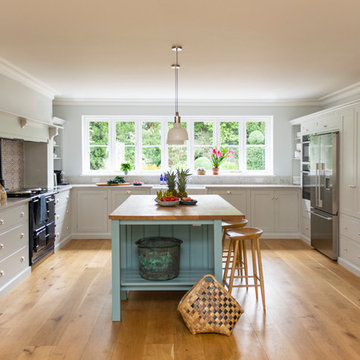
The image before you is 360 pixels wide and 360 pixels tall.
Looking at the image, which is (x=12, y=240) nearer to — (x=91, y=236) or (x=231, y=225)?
(x=231, y=225)

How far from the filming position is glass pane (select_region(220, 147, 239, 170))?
24.3 ft

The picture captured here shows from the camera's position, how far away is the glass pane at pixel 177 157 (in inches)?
291

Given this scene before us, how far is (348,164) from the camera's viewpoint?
4883mm

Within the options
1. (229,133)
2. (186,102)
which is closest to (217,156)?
(229,133)

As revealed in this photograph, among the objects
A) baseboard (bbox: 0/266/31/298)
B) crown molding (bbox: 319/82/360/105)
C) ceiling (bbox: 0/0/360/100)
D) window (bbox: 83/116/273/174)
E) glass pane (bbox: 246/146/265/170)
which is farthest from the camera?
glass pane (bbox: 246/146/265/170)

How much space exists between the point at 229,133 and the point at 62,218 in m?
3.53

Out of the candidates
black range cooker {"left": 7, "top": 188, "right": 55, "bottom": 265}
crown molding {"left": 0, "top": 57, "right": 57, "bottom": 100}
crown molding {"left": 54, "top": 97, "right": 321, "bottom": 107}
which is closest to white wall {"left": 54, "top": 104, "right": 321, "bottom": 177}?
crown molding {"left": 54, "top": 97, "right": 321, "bottom": 107}

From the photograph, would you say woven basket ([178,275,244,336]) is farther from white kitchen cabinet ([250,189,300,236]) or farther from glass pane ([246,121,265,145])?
glass pane ([246,121,265,145])

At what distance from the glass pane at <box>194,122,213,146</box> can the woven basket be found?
4.68 meters

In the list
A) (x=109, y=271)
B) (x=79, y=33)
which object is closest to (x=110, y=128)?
(x=109, y=271)

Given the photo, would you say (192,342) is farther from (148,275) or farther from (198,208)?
(198,208)

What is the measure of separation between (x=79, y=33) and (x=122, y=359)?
276 centimetres

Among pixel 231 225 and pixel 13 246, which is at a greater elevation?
pixel 231 225

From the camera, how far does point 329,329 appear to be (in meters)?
3.08
